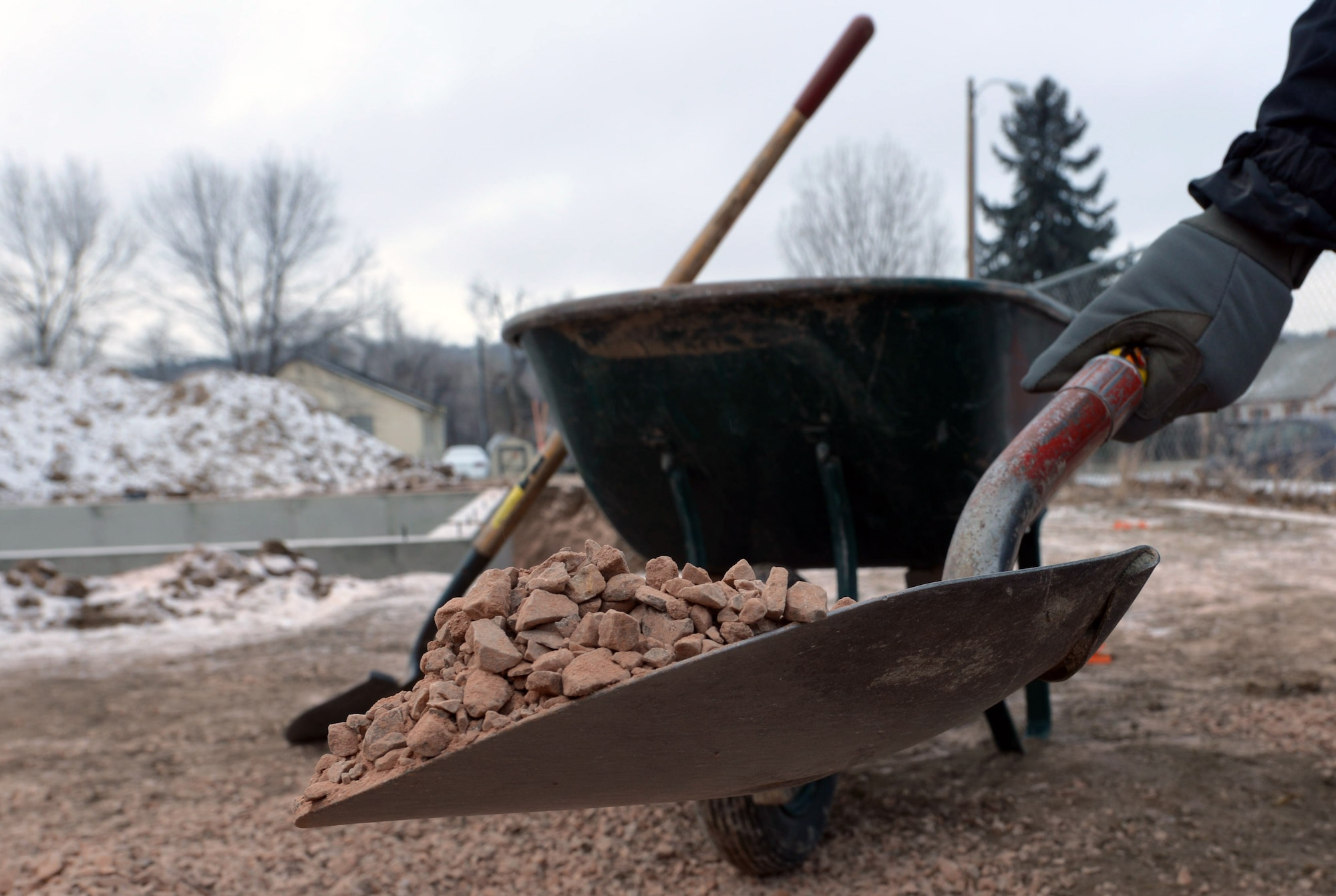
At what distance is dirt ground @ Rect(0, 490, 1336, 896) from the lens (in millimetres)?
1758

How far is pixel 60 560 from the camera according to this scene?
6000mm

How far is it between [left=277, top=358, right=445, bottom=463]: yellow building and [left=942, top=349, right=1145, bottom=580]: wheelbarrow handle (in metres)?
31.8

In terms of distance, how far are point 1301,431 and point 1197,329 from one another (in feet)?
27.3

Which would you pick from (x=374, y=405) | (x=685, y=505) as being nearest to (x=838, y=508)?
(x=685, y=505)

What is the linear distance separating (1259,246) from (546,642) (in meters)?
1.32

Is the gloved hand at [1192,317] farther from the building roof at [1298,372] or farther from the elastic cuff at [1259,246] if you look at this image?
the building roof at [1298,372]

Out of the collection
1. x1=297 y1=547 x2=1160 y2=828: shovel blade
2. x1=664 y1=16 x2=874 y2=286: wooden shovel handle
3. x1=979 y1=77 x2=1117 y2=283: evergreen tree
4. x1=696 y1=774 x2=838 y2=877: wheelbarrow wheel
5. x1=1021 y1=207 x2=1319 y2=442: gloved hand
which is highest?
x1=979 y1=77 x2=1117 y2=283: evergreen tree

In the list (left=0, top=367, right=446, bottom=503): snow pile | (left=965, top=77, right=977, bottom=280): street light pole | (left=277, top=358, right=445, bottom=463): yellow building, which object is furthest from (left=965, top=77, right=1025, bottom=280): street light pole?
(left=277, top=358, right=445, bottom=463): yellow building

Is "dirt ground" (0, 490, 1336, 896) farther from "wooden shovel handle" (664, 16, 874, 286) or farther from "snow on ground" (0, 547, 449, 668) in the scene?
"wooden shovel handle" (664, 16, 874, 286)

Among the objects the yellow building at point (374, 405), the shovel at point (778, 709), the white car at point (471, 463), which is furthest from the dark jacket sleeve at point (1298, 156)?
the yellow building at point (374, 405)

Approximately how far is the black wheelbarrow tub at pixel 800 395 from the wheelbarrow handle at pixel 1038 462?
1.64ft

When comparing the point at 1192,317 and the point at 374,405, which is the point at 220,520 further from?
the point at 374,405

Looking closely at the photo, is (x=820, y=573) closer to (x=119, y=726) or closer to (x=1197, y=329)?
(x=119, y=726)

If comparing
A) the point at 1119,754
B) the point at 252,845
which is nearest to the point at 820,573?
the point at 1119,754
